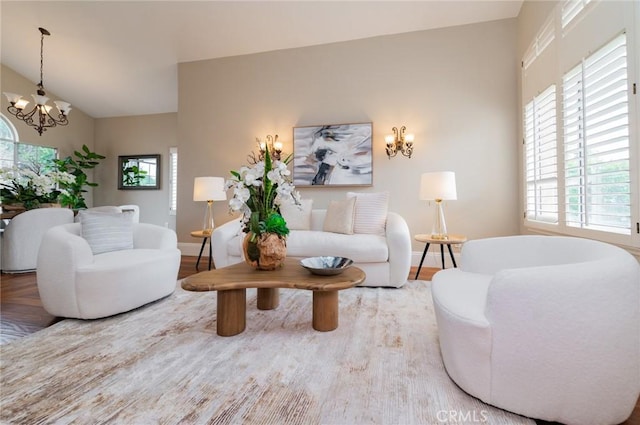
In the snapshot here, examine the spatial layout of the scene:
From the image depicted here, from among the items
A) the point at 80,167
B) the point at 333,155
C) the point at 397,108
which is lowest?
the point at 333,155

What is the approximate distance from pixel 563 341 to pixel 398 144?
3.07 meters

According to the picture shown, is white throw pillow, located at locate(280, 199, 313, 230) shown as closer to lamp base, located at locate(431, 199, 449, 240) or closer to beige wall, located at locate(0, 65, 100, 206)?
lamp base, located at locate(431, 199, 449, 240)

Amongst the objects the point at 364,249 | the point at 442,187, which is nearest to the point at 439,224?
the point at 442,187

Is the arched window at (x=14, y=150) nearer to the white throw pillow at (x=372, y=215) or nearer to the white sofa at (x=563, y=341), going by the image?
the white throw pillow at (x=372, y=215)

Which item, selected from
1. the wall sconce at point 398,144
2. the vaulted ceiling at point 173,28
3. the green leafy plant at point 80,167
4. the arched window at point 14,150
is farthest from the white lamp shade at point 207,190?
the arched window at point 14,150

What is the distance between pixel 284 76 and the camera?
162 inches

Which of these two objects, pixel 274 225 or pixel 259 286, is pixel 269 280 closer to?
pixel 259 286

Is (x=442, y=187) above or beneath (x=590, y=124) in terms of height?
beneath

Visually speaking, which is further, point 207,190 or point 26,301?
point 207,190

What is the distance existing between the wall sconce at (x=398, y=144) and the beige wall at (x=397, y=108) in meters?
0.10

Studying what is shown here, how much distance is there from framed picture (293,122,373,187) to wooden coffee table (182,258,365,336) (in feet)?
7.15

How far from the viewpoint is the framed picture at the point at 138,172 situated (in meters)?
6.12

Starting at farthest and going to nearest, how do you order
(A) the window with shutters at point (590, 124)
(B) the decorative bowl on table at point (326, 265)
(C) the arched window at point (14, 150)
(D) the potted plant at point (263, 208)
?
(C) the arched window at point (14, 150)
(D) the potted plant at point (263, 208)
(B) the decorative bowl on table at point (326, 265)
(A) the window with shutters at point (590, 124)

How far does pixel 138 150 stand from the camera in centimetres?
629
